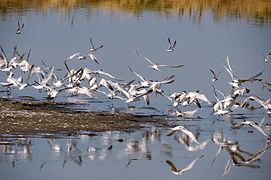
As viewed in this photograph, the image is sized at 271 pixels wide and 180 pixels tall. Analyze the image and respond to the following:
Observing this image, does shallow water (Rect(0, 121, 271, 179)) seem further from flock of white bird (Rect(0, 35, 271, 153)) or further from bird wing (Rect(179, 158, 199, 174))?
flock of white bird (Rect(0, 35, 271, 153))

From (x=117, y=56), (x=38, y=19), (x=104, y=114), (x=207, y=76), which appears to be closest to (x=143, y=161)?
(x=104, y=114)

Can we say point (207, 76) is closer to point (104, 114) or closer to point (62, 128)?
point (104, 114)

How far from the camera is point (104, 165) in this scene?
14.7 metres

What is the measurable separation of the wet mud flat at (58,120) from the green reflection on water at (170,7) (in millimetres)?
14200

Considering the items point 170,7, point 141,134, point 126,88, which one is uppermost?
point 126,88

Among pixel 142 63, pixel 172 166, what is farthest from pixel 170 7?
pixel 172 166

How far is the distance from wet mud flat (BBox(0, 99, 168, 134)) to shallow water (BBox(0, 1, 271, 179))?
16.3 inches

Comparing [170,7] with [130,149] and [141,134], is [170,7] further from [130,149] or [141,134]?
[130,149]

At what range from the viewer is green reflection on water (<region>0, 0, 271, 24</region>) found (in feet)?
110

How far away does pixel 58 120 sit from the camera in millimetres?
17500

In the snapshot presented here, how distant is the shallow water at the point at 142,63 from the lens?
48.4 feet

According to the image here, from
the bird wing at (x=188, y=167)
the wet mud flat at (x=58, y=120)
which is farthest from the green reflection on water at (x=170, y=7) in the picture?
the bird wing at (x=188, y=167)

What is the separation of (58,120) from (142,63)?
22.6 ft

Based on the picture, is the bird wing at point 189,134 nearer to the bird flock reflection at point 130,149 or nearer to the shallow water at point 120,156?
the bird flock reflection at point 130,149
